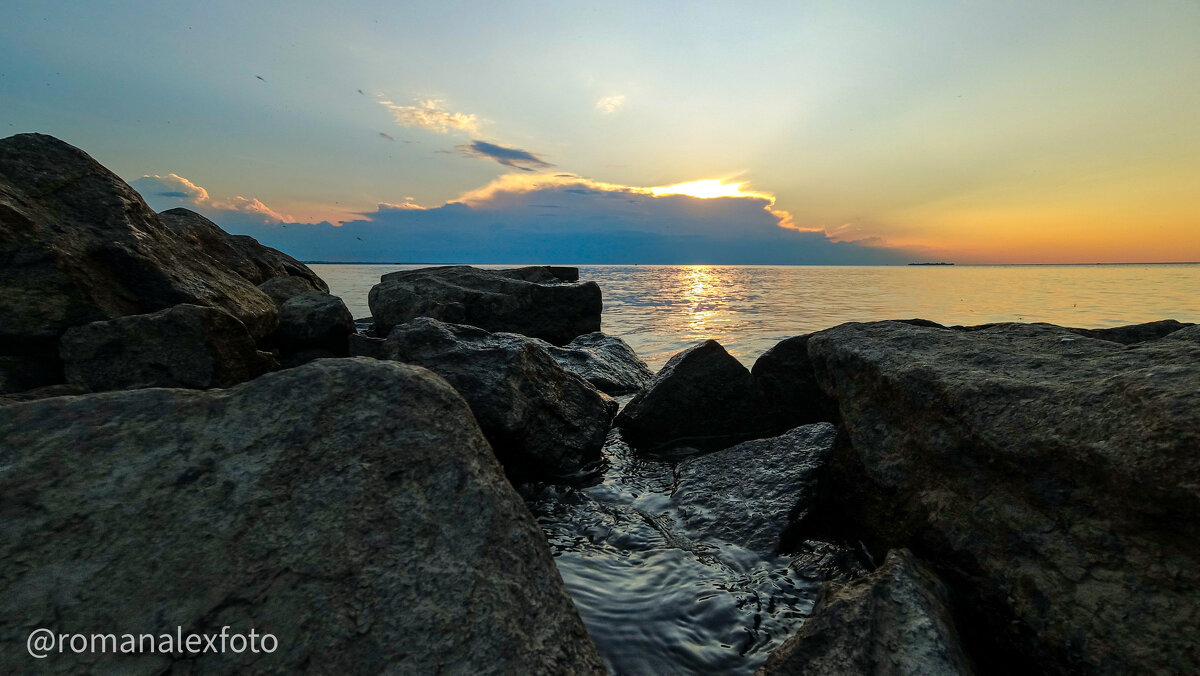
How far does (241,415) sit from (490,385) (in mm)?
2456

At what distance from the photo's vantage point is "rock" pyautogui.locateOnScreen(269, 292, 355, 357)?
321 inches

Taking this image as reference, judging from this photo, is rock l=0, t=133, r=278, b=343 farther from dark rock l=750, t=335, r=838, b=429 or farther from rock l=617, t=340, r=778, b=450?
dark rock l=750, t=335, r=838, b=429

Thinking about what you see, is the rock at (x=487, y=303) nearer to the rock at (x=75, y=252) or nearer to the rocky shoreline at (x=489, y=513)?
the rock at (x=75, y=252)

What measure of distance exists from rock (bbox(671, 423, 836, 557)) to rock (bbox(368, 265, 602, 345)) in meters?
5.93

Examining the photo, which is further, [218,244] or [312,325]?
[218,244]

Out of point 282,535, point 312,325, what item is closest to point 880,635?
point 282,535

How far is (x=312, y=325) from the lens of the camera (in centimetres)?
815

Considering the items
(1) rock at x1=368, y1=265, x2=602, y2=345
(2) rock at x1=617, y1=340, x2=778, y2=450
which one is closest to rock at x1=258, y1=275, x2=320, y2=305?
(1) rock at x1=368, y1=265, x2=602, y2=345

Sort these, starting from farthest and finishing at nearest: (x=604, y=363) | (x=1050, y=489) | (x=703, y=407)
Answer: (x=604, y=363)
(x=703, y=407)
(x=1050, y=489)

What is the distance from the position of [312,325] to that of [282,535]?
666 centimetres

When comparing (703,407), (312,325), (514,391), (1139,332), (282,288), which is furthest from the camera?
(282,288)

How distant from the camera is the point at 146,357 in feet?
15.2

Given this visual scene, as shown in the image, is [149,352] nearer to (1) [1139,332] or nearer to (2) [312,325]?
(2) [312,325]

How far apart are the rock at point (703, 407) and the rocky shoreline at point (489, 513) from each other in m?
2.28
